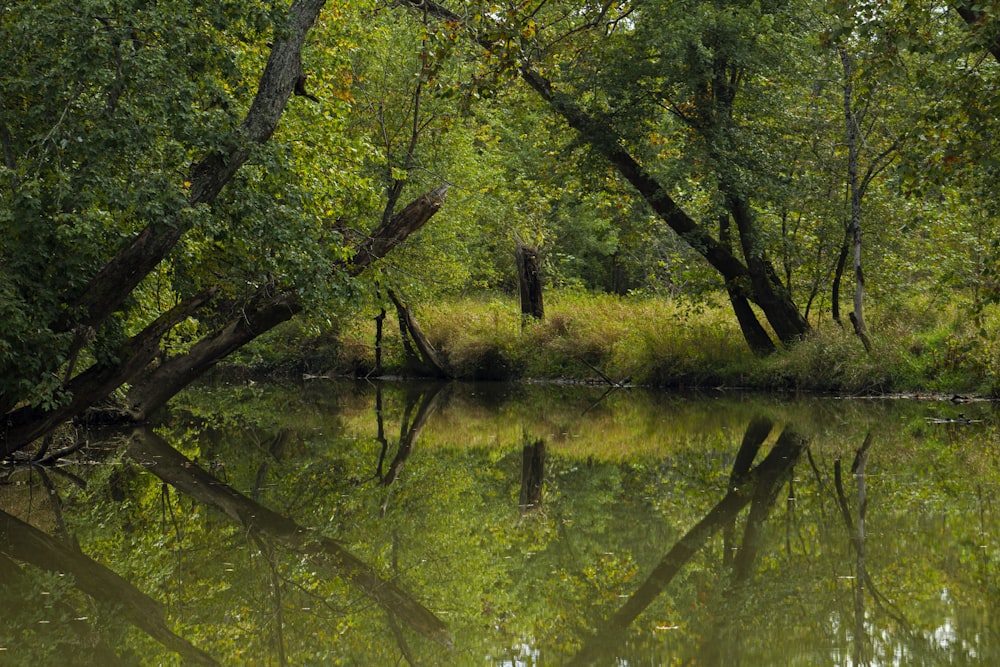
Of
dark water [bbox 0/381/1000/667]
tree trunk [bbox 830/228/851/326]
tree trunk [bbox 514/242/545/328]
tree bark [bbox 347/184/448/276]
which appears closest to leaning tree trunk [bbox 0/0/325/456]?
dark water [bbox 0/381/1000/667]

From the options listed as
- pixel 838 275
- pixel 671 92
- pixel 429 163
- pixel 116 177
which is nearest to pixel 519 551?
pixel 116 177

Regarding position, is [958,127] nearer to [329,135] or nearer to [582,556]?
[582,556]

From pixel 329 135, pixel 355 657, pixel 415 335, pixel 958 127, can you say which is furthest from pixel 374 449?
pixel 415 335

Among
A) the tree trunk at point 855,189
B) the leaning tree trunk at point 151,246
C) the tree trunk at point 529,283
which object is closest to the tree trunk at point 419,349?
the tree trunk at point 529,283

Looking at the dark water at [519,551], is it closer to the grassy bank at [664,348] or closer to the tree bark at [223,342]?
the tree bark at [223,342]

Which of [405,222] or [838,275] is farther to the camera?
[838,275]

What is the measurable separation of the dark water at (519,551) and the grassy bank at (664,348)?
538 cm

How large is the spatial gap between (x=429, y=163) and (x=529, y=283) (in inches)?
186

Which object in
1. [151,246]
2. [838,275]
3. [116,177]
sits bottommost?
[838,275]

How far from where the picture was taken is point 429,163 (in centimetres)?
2416

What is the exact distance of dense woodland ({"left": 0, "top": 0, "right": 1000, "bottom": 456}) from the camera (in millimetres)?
9250

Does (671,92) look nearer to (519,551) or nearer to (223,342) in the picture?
(223,342)

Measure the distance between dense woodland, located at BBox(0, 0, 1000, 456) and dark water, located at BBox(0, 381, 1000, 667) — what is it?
5.23 ft

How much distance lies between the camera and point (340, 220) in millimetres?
19484
